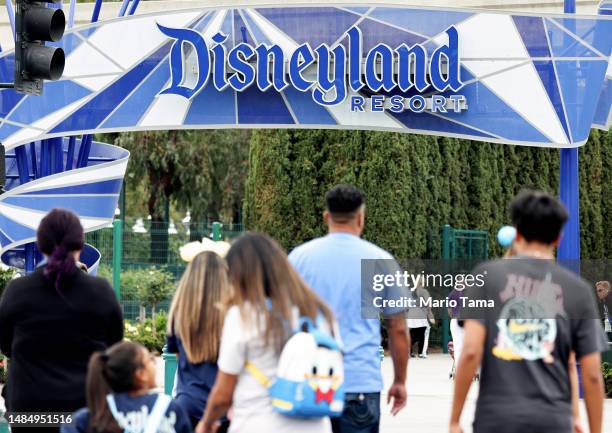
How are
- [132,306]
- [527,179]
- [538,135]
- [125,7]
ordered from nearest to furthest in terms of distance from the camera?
[538,135], [125,7], [132,306], [527,179]

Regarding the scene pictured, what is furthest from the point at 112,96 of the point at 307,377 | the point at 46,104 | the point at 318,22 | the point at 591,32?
the point at 307,377

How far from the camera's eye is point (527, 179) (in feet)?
95.7

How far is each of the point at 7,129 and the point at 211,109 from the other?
270 cm

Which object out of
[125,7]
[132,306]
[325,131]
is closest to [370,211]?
[325,131]

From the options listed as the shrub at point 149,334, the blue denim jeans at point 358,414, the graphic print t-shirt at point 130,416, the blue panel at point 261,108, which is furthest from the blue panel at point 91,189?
the graphic print t-shirt at point 130,416

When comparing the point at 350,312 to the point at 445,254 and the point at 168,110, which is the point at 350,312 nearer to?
the point at 168,110

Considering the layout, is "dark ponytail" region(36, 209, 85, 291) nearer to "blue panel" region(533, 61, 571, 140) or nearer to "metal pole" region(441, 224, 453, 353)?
"blue panel" region(533, 61, 571, 140)

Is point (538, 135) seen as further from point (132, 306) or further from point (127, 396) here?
point (132, 306)

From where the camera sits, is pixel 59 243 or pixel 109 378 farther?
pixel 59 243

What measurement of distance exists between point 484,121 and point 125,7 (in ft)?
17.8

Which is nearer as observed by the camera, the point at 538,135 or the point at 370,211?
the point at 538,135

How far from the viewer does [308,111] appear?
16.3 meters

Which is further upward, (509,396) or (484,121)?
(484,121)

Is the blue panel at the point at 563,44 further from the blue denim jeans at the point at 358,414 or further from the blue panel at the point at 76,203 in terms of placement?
the blue denim jeans at the point at 358,414
